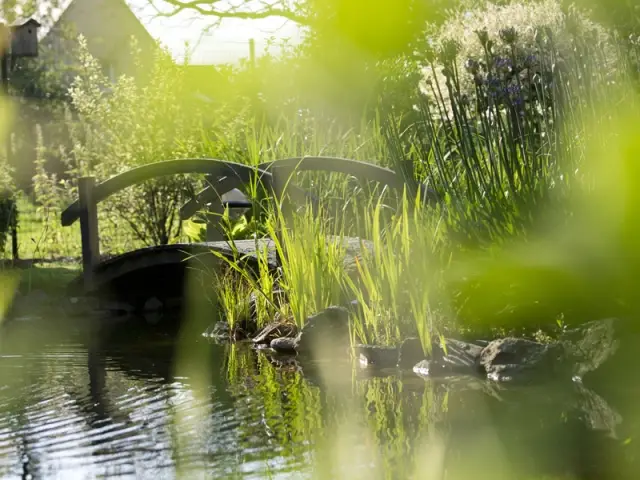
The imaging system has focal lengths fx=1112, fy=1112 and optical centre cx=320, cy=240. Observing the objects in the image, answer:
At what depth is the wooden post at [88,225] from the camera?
32.3 ft

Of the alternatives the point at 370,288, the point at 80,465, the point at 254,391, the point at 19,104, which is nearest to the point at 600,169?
the point at 370,288

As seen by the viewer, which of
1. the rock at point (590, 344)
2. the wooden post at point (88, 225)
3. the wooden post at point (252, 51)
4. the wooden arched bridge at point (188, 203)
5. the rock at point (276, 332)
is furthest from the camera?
the wooden post at point (252, 51)

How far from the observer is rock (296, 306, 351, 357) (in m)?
7.00

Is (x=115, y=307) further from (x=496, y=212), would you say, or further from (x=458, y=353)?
(x=496, y=212)

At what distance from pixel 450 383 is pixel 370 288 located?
3.33 ft

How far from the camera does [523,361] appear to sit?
5898 millimetres

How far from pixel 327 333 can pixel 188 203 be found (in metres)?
2.93

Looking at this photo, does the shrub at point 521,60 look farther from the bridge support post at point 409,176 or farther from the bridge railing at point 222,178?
the bridge railing at point 222,178

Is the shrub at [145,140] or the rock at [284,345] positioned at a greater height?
the shrub at [145,140]

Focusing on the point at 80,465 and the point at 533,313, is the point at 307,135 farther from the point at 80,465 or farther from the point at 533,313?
the point at 80,465

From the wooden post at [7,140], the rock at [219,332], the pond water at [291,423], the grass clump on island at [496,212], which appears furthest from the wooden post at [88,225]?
the grass clump on island at [496,212]

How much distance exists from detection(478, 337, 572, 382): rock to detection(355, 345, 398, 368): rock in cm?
64

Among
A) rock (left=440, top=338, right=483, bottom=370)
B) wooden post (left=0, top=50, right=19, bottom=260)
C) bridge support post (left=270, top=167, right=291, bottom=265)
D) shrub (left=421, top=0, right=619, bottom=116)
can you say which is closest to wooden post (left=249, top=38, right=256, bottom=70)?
wooden post (left=0, top=50, right=19, bottom=260)

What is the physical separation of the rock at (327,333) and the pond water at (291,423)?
237 mm
